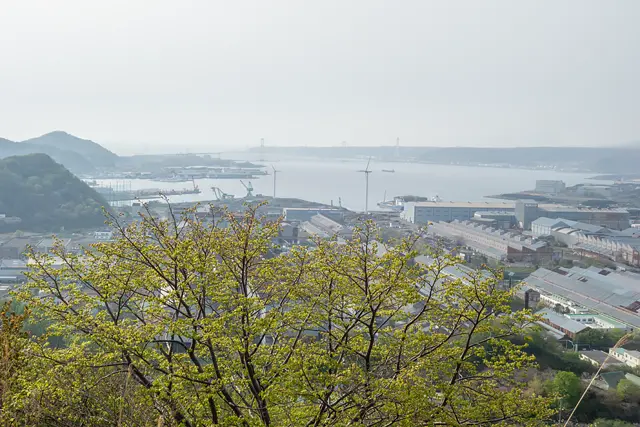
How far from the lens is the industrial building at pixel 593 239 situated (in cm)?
905

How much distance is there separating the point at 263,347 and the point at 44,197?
457 inches

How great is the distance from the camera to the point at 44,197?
468 inches

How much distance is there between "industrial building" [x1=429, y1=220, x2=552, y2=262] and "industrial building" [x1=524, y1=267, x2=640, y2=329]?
122cm

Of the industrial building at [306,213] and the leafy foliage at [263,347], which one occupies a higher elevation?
the leafy foliage at [263,347]

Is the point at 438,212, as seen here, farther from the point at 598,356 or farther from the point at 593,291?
the point at 598,356

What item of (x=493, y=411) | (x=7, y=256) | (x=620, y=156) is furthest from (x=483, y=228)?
(x=620, y=156)

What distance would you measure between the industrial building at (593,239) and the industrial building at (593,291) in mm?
1724

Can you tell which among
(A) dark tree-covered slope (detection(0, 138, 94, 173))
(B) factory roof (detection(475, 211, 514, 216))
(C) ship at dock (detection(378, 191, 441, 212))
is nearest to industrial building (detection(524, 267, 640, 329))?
(B) factory roof (detection(475, 211, 514, 216))

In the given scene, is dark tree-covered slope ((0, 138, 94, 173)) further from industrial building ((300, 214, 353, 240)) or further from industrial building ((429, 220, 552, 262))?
industrial building ((429, 220, 552, 262))

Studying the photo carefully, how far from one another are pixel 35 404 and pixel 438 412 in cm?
78

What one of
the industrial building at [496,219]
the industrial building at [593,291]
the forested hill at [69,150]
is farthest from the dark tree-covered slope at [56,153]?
the industrial building at [593,291]

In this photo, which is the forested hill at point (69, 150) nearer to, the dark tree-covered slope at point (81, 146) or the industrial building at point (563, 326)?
the dark tree-covered slope at point (81, 146)

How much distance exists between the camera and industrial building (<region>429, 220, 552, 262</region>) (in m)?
8.91

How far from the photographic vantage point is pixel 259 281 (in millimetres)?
1568
